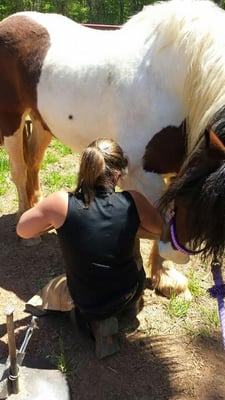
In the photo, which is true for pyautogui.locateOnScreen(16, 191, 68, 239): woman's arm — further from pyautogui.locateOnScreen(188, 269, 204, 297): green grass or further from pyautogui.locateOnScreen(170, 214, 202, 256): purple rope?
pyautogui.locateOnScreen(188, 269, 204, 297): green grass

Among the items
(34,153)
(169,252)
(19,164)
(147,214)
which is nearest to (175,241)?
(169,252)

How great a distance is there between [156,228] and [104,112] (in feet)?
2.72

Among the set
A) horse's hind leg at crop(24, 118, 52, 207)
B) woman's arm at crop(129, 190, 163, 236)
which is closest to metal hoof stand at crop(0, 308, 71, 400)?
woman's arm at crop(129, 190, 163, 236)

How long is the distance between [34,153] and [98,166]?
6.14ft

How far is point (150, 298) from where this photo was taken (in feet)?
9.75

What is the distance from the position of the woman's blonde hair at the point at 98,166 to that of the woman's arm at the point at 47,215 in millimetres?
110

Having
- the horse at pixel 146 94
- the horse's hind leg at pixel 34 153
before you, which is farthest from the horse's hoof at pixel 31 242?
the horse at pixel 146 94

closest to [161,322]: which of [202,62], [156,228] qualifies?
[156,228]

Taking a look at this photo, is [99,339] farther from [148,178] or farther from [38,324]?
[148,178]

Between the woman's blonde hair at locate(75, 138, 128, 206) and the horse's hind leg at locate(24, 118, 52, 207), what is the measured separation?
5.54 ft

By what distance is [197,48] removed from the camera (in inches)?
88.1

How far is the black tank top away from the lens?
87.5 inches

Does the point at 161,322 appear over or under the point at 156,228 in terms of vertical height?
under

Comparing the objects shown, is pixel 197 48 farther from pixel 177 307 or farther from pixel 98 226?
pixel 177 307
